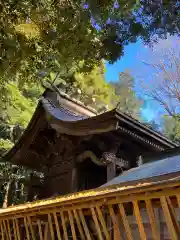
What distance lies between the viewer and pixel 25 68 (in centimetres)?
574

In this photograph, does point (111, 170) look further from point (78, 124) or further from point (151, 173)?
point (151, 173)

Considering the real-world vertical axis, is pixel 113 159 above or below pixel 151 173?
above

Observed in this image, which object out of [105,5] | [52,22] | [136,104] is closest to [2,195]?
[52,22]

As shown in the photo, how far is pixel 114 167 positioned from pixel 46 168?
3.23 meters

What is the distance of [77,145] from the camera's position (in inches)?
278

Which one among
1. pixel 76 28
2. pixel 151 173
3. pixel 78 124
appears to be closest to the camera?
pixel 151 173

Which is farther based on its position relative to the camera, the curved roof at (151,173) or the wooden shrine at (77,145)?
the wooden shrine at (77,145)

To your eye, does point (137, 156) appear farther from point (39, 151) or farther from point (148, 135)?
point (39, 151)

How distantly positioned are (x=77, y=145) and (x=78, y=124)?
3.12 ft

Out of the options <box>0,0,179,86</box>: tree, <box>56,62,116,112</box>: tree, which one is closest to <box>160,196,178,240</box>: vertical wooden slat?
<box>0,0,179,86</box>: tree

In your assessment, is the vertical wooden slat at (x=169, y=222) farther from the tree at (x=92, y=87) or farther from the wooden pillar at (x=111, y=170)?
the tree at (x=92, y=87)

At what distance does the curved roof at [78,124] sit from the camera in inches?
217

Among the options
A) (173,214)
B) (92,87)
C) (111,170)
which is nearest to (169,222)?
(173,214)

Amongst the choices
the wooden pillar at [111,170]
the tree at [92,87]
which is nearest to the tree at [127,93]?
the tree at [92,87]
